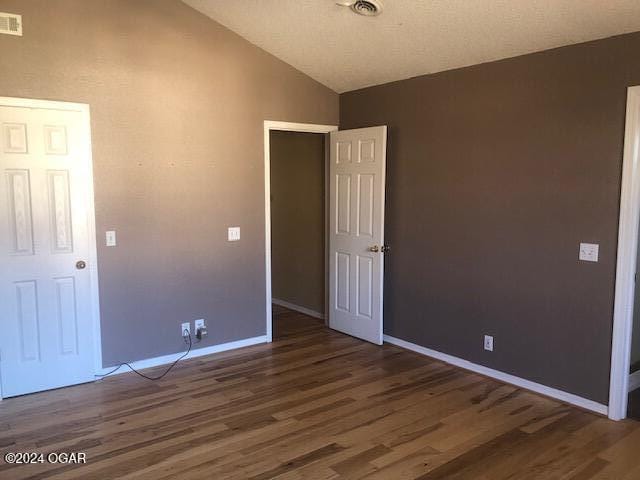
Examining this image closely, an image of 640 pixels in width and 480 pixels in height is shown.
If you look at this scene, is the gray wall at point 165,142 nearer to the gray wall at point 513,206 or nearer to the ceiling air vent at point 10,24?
the ceiling air vent at point 10,24

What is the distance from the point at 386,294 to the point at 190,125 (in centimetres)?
244

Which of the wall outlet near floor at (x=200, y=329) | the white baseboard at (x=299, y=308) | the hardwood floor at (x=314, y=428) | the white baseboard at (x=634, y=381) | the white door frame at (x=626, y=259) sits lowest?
the hardwood floor at (x=314, y=428)

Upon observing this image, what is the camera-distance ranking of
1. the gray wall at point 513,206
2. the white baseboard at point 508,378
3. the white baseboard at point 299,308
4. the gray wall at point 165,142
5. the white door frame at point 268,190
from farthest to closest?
the white baseboard at point 299,308 < the white door frame at point 268,190 < the gray wall at point 165,142 < the white baseboard at point 508,378 < the gray wall at point 513,206

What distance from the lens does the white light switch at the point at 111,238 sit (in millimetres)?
3940

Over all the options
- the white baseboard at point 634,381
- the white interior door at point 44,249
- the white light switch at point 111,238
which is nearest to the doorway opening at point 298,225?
the white light switch at point 111,238

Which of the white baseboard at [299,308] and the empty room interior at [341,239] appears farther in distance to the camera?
the white baseboard at [299,308]

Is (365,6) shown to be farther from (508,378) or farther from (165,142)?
(508,378)

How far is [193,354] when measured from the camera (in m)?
4.48

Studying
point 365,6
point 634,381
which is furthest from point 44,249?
point 634,381

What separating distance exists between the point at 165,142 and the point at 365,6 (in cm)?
194

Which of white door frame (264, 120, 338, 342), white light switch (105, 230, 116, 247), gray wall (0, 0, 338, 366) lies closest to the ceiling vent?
gray wall (0, 0, 338, 366)

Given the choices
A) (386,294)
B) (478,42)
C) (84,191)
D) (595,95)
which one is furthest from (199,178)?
(595,95)

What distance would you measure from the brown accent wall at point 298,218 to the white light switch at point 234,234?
4.39 ft

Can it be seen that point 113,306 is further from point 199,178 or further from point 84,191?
point 199,178
